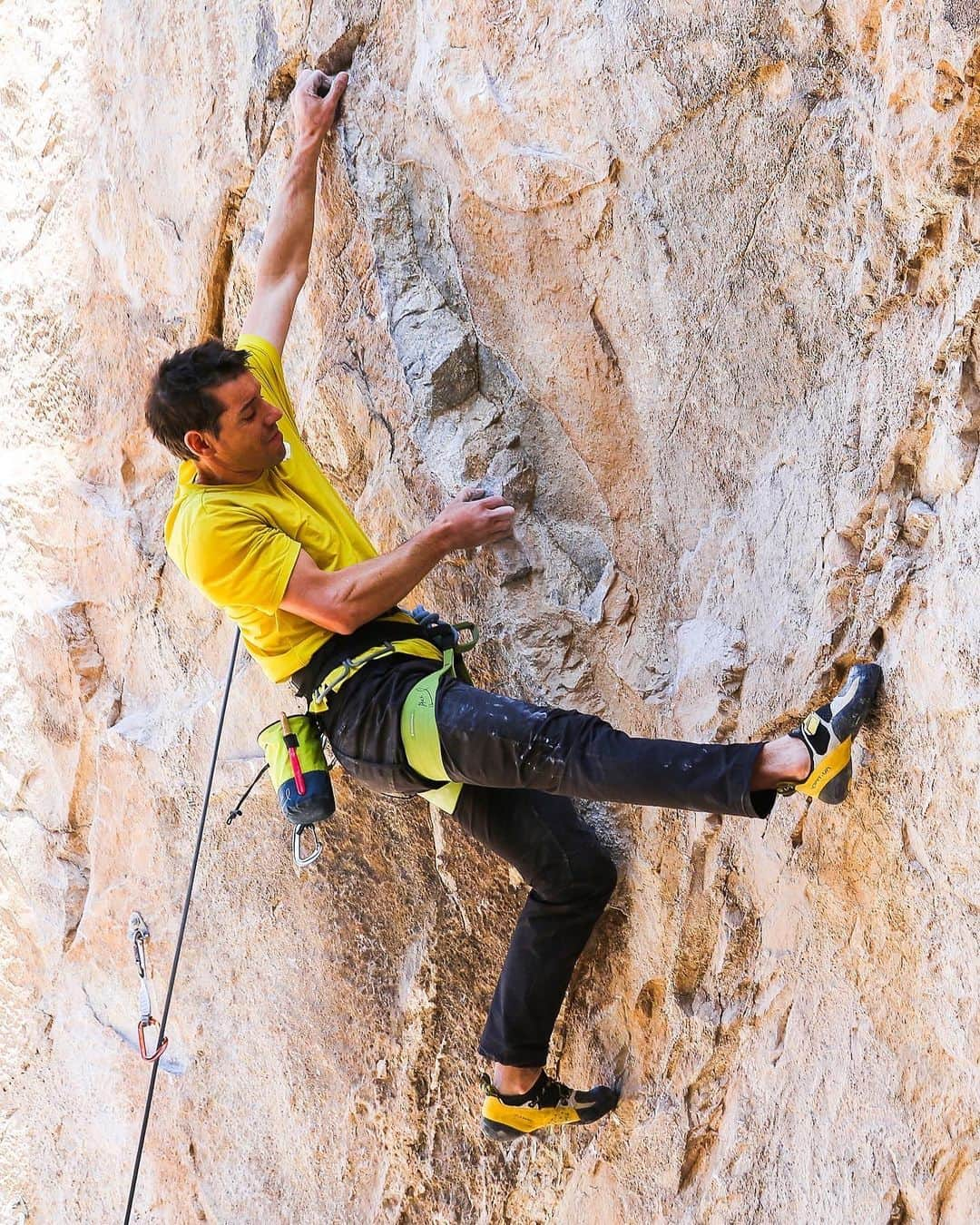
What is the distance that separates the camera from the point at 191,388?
3.05 meters

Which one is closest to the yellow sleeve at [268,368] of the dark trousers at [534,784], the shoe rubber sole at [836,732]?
the dark trousers at [534,784]

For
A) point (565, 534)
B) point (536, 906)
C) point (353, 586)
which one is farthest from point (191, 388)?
point (536, 906)

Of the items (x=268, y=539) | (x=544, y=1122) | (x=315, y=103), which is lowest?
(x=544, y=1122)

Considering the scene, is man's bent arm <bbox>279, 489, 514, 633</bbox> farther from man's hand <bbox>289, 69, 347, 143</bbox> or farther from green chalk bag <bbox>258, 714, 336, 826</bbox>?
man's hand <bbox>289, 69, 347, 143</bbox>

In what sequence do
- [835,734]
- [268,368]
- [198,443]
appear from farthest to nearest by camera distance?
[268,368], [198,443], [835,734]

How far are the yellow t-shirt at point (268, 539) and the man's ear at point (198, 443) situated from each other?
90mm

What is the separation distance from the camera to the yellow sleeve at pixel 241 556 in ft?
9.85

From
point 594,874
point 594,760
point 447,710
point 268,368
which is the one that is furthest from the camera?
point 268,368

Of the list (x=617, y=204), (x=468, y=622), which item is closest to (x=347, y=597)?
(x=468, y=622)

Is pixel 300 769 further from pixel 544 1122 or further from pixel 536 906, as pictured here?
pixel 544 1122

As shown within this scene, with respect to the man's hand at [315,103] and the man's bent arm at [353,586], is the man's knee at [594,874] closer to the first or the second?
the man's bent arm at [353,586]

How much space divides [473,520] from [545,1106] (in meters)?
1.56

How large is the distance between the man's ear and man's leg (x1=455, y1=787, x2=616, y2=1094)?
3.53ft

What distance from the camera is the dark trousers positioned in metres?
2.70
